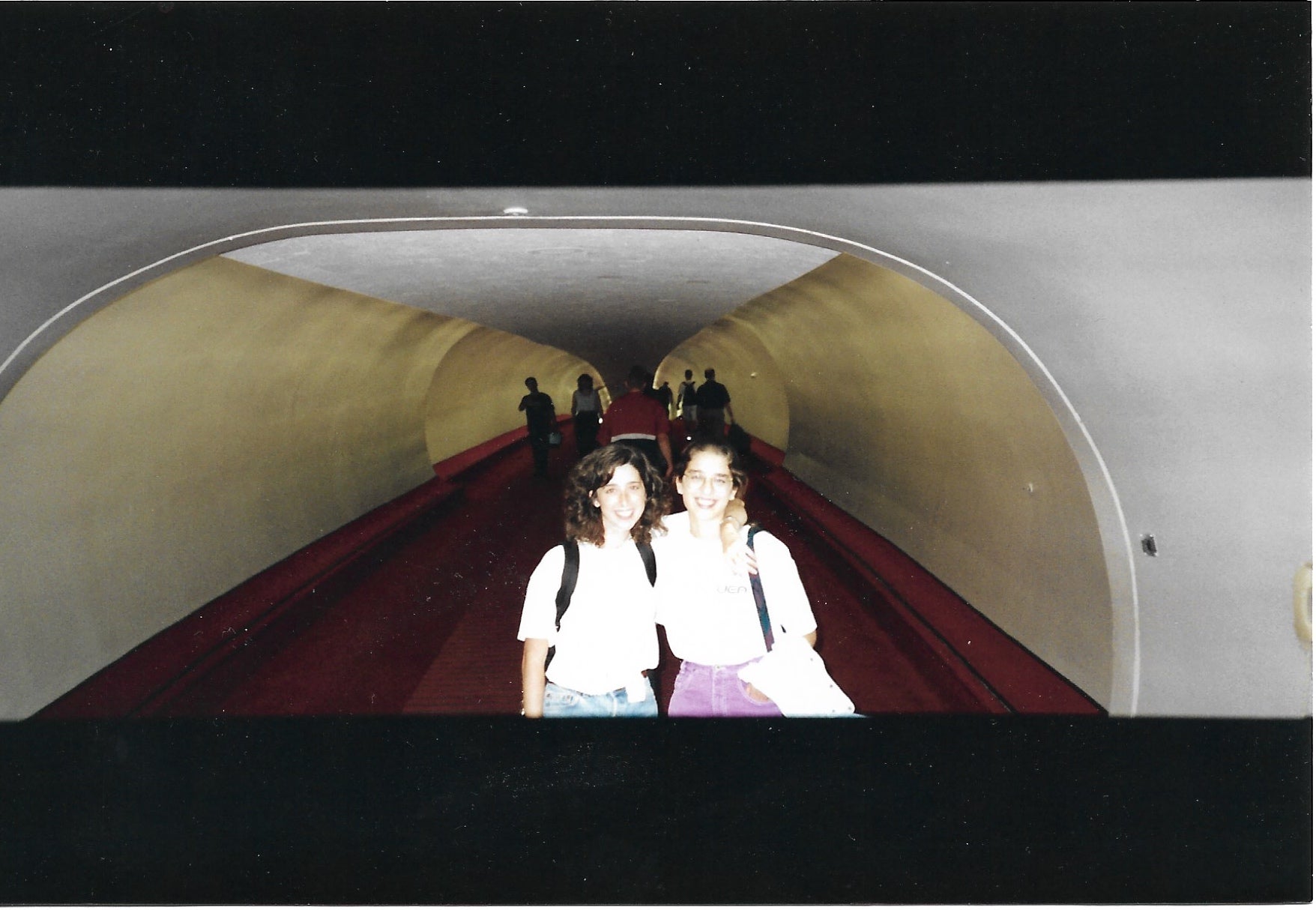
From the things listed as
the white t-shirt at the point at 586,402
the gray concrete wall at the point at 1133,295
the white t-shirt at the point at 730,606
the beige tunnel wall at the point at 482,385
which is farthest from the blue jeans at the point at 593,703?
the beige tunnel wall at the point at 482,385

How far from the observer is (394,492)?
1239cm

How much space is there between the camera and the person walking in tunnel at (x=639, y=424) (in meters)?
6.79

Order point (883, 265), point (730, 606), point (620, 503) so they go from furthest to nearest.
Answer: point (883, 265)
point (620, 503)
point (730, 606)

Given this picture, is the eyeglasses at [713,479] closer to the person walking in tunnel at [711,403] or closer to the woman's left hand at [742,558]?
the woman's left hand at [742,558]

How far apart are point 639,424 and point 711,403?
651 centimetres

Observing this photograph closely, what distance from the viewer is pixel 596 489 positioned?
11.4 ft

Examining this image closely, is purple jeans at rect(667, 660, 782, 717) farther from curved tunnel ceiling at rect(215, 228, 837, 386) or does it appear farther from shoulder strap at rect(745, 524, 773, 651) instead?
curved tunnel ceiling at rect(215, 228, 837, 386)

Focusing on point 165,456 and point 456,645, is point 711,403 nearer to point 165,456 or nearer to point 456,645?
point 456,645

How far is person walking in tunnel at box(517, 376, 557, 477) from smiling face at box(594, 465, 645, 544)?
10.5 meters

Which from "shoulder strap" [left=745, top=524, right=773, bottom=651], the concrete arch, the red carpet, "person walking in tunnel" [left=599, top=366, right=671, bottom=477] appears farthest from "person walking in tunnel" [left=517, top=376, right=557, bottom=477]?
"shoulder strap" [left=745, top=524, right=773, bottom=651]

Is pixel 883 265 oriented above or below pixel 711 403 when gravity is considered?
above

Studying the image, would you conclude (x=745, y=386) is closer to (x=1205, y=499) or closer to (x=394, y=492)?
(x=394, y=492)

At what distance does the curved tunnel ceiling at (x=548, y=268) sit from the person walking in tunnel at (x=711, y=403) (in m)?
2.41

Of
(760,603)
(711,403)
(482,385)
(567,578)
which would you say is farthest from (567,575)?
(482,385)
